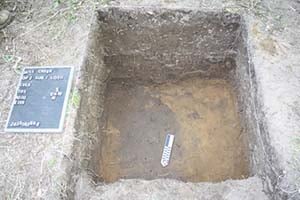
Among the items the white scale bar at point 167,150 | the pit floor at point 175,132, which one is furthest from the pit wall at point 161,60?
the white scale bar at point 167,150

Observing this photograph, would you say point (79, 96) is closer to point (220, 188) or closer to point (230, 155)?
point (220, 188)

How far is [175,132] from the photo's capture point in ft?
8.63

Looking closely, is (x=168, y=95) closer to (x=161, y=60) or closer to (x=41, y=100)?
(x=161, y=60)

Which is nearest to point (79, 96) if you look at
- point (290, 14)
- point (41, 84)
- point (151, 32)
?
point (41, 84)

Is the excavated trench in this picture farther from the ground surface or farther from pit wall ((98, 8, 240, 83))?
the ground surface

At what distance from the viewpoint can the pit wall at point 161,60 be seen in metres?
2.19

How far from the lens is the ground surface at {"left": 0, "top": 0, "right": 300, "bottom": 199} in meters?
1.80

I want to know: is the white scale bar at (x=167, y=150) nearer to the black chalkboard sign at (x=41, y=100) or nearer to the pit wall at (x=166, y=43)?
the pit wall at (x=166, y=43)

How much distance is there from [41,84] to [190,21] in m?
1.05

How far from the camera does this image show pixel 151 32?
2596 millimetres

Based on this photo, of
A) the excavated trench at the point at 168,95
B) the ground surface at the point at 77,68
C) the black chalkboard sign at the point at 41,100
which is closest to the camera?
the ground surface at the point at 77,68

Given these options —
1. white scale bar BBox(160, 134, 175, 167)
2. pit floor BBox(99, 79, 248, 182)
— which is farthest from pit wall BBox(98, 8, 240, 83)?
white scale bar BBox(160, 134, 175, 167)

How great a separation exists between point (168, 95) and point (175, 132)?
334 millimetres

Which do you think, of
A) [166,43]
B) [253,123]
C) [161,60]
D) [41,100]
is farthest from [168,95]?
[41,100]
